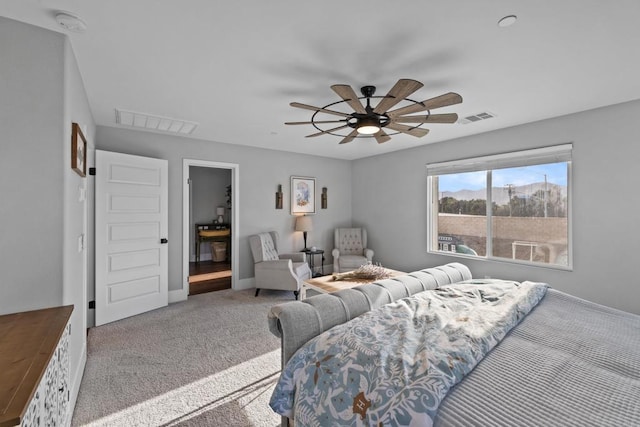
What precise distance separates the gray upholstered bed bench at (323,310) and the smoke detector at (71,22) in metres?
2.08

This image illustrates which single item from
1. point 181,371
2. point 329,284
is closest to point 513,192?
point 329,284

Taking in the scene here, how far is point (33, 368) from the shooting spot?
103 cm

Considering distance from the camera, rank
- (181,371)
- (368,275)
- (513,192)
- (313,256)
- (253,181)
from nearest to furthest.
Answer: (181,371) → (368,275) → (513,192) → (253,181) → (313,256)

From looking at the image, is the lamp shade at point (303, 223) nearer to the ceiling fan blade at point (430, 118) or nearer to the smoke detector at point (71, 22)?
the ceiling fan blade at point (430, 118)

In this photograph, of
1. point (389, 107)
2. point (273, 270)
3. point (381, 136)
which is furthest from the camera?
point (273, 270)

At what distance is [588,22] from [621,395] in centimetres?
205

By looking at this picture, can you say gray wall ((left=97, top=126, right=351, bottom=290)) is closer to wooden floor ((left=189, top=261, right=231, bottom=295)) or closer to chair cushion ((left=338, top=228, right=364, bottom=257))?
chair cushion ((left=338, top=228, right=364, bottom=257))

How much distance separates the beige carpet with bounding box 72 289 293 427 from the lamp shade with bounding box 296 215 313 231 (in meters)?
1.94

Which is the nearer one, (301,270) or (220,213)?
(301,270)

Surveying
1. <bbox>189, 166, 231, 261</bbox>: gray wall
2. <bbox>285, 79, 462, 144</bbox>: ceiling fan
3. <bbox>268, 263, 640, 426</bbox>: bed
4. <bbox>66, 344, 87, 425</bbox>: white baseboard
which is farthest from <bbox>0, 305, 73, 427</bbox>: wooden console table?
<bbox>189, 166, 231, 261</bbox>: gray wall

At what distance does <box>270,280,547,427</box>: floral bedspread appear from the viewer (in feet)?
3.55

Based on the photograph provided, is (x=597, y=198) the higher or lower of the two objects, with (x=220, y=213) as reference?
higher

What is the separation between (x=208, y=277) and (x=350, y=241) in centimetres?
296

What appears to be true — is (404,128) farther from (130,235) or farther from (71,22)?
(130,235)
